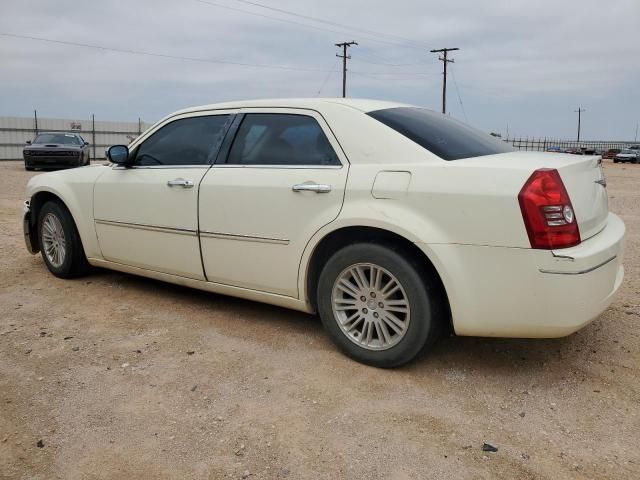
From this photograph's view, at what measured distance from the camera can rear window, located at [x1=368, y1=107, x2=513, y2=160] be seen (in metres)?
3.26

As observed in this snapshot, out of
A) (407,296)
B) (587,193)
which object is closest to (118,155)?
(407,296)

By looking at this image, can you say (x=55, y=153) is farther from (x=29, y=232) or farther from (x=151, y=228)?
(x=151, y=228)

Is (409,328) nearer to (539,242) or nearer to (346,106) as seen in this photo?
(539,242)

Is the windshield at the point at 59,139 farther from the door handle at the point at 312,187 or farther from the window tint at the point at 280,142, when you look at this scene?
the door handle at the point at 312,187

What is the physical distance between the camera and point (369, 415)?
2.76 meters

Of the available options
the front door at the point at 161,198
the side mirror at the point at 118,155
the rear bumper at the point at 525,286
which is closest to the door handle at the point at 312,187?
the rear bumper at the point at 525,286

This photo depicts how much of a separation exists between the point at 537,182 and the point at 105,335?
284cm

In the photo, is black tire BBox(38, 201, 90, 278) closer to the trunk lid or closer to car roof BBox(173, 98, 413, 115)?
car roof BBox(173, 98, 413, 115)

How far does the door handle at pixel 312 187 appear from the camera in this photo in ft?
10.9

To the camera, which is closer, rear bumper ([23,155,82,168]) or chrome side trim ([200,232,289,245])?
chrome side trim ([200,232,289,245])

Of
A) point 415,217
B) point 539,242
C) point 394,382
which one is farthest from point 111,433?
point 539,242

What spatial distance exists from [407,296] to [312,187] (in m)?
0.85

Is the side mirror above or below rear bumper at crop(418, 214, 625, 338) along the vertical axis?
above

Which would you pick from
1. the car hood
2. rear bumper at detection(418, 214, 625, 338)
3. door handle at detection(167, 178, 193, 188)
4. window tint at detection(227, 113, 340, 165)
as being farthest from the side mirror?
rear bumper at detection(418, 214, 625, 338)
